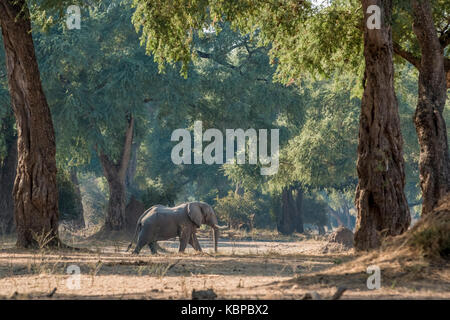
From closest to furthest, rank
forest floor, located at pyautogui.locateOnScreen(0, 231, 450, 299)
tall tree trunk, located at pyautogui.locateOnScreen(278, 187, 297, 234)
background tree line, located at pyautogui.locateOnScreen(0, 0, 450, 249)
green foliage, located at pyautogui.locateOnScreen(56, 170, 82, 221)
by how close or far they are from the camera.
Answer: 1. forest floor, located at pyautogui.locateOnScreen(0, 231, 450, 299)
2. background tree line, located at pyautogui.locateOnScreen(0, 0, 450, 249)
3. green foliage, located at pyautogui.locateOnScreen(56, 170, 82, 221)
4. tall tree trunk, located at pyautogui.locateOnScreen(278, 187, 297, 234)

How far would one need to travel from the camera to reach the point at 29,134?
15.7m

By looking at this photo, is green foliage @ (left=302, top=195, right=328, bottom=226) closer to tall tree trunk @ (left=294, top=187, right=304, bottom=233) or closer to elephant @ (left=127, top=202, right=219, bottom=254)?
tall tree trunk @ (left=294, top=187, right=304, bottom=233)

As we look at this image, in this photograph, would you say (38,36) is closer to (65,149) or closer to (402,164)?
(65,149)

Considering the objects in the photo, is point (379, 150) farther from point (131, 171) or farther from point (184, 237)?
point (131, 171)

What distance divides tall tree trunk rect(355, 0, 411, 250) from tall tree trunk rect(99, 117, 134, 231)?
62.0ft

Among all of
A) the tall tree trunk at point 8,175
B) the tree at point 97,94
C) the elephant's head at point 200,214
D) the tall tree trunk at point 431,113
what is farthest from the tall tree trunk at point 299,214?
the tall tree trunk at point 431,113

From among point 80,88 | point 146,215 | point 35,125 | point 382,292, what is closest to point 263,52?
point 80,88

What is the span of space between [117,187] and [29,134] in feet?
52.7

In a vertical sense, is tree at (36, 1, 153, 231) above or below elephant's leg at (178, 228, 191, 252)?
above

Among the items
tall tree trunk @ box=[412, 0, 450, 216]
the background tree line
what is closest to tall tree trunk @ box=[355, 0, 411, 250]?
the background tree line

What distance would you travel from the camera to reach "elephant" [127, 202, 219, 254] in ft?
66.8

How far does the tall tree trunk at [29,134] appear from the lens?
50.7 ft

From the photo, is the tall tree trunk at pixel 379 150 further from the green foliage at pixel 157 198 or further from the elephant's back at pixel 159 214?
the green foliage at pixel 157 198

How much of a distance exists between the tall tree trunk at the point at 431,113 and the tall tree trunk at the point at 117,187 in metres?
17.7
